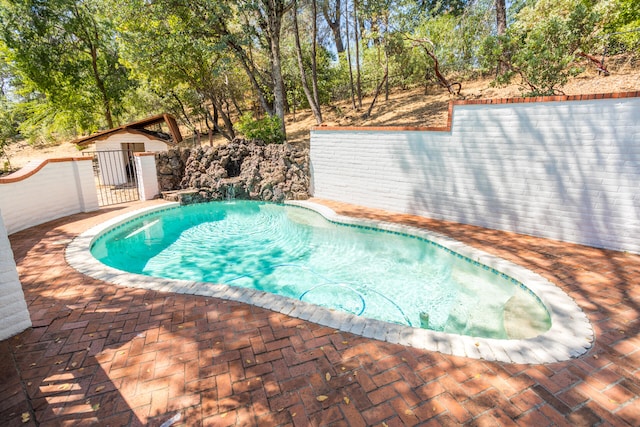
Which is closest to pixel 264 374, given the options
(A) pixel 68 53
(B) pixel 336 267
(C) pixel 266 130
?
(B) pixel 336 267

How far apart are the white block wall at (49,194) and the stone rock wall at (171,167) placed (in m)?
2.96

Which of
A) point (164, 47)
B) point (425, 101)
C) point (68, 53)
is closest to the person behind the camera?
point (164, 47)

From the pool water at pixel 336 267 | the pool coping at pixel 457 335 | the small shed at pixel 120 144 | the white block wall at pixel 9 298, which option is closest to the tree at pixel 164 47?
the small shed at pixel 120 144

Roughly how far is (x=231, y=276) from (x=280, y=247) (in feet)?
5.13

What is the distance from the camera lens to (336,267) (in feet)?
20.2

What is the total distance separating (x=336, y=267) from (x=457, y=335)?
3130mm

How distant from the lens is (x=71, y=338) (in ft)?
10.6

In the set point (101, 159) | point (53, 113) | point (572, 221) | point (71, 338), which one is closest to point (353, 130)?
point (572, 221)

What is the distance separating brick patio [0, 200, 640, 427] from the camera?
2.33 metres

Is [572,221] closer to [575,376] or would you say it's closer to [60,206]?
[575,376]

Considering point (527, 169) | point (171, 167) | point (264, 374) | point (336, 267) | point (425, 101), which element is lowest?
point (336, 267)

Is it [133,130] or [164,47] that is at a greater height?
[164,47]

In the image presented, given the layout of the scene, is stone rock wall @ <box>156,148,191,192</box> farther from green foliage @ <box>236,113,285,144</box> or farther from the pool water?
the pool water

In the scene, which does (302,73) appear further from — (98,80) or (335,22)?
(98,80)
